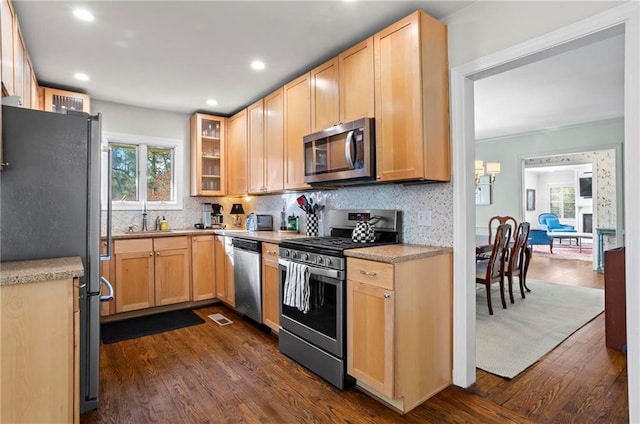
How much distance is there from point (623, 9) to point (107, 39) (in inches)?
130

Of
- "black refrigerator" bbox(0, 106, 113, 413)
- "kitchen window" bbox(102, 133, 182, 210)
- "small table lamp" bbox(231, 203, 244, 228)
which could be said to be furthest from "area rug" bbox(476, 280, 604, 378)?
"kitchen window" bbox(102, 133, 182, 210)

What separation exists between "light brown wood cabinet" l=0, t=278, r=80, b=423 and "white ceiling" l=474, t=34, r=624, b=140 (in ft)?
12.5

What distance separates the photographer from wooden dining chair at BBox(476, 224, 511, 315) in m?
3.68

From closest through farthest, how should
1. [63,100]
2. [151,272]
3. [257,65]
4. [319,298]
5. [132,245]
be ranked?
[319,298]
[257,65]
[63,100]
[132,245]
[151,272]

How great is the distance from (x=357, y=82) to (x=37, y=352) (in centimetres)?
252

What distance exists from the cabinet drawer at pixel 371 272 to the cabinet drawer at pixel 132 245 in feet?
8.71

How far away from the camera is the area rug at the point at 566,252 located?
7883mm

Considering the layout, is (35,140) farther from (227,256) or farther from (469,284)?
(469,284)

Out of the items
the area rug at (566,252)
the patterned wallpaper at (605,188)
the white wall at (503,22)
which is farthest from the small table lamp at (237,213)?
the area rug at (566,252)

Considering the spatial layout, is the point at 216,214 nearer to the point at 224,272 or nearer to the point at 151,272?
the point at 224,272

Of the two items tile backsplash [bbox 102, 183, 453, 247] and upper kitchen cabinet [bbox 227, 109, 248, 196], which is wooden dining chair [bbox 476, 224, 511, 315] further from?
upper kitchen cabinet [bbox 227, 109, 248, 196]

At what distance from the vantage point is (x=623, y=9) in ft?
5.41

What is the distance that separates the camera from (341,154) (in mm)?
2736

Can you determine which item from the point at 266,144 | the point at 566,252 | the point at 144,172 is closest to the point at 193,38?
the point at 266,144
